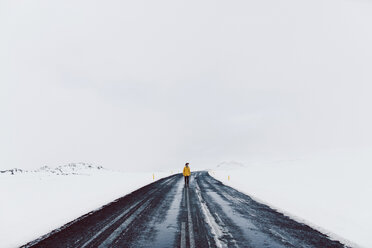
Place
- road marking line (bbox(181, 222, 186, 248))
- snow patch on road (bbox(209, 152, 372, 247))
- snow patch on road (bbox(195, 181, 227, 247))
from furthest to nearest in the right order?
1. snow patch on road (bbox(209, 152, 372, 247))
2. snow patch on road (bbox(195, 181, 227, 247))
3. road marking line (bbox(181, 222, 186, 248))

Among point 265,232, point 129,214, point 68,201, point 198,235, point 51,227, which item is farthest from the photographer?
point 68,201

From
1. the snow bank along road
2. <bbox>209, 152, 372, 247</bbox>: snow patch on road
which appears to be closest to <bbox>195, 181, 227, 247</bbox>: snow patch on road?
the snow bank along road

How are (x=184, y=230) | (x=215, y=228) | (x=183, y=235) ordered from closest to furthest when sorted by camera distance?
(x=183, y=235), (x=184, y=230), (x=215, y=228)

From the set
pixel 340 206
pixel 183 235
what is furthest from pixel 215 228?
pixel 340 206

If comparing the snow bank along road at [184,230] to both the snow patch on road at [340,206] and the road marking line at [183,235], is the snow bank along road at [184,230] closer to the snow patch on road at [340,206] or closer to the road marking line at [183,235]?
the road marking line at [183,235]

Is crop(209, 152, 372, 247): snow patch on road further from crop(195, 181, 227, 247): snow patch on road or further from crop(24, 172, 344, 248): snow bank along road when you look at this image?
crop(195, 181, 227, 247): snow patch on road

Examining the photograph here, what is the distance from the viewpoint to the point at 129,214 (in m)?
9.29

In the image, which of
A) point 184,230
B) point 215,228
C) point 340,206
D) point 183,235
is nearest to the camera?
point 183,235

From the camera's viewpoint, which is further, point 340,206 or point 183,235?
point 340,206

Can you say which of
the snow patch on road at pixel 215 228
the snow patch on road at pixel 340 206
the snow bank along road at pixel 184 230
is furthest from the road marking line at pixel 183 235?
the snow patch on road at pixel 340 206

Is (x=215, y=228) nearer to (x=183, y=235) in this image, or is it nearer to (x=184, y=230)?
(x=184, y=230)

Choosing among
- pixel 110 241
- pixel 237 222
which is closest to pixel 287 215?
pixel 237 222

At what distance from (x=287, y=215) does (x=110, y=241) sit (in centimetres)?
640

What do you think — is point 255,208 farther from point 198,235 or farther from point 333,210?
point 198,235
